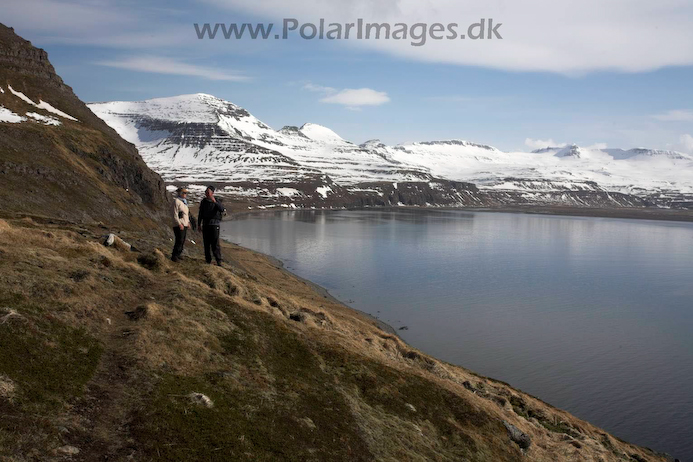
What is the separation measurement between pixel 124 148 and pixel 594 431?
8823cm

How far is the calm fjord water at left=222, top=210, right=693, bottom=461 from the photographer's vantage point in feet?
125

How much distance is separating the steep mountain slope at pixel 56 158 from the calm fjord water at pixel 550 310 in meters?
27.6

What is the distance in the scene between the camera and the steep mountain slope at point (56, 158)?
56.4 metres

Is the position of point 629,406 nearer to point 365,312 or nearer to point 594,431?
point 594,431

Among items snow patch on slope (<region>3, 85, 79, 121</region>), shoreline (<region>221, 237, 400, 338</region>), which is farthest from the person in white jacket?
snow patch on slope (<region>3, 85, 79, 121</region>)

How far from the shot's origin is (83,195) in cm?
6250

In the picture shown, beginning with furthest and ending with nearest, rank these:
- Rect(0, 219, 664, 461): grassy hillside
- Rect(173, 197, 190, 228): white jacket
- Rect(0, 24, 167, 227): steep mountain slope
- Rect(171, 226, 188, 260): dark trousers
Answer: Rect(0, 24, 167, 227): steep mountain slope → Rect(171, 226, 188, 260): dark trousers → Rect(173, 197, 190, 228): white jacket → Rect(0, 219, 664, 461): grassy hillside

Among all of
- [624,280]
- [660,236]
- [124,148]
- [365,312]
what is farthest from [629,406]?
[660,236]

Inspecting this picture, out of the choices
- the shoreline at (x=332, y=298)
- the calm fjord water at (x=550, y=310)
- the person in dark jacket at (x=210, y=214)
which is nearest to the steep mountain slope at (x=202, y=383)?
the person in dark jacket at (x=210, y=214)

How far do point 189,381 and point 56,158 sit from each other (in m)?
62.5

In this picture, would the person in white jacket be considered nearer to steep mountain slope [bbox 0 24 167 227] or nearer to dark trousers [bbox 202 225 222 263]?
dark trousers [bbox 202 225 222 263]

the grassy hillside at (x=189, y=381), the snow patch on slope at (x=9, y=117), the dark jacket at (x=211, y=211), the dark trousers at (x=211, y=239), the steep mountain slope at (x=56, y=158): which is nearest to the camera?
the grassy hillside at (x=189, y=381)

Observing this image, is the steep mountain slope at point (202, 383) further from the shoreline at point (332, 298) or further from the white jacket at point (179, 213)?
the shoreline at point (332, 298)

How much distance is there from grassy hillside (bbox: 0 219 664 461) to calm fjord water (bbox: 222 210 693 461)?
14534 millimetres
